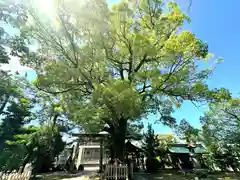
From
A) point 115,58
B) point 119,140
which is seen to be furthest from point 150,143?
point 115,58

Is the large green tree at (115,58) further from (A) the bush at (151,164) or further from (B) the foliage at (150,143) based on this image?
(A) the bush at (151,164)

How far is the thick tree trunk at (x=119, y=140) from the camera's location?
36.0ft

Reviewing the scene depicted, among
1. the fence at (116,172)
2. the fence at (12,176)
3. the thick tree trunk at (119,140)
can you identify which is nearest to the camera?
the fence at (12,176)

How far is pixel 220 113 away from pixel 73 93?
1555 centimetres

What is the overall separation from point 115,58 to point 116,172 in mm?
7409

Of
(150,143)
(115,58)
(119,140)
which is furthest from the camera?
(150,143)

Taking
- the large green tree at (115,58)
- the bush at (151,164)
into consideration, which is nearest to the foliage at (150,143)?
the bush at (151,164)

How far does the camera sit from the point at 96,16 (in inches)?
323

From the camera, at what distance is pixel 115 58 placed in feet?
37.6

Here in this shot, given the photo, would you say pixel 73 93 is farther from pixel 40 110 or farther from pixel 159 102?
pixel 40 110

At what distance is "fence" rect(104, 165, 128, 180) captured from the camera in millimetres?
9203

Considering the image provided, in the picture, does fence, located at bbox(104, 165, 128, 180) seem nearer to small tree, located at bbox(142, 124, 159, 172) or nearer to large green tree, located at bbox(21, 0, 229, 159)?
large green tree, located at bbox(21, 0, 229, 159)

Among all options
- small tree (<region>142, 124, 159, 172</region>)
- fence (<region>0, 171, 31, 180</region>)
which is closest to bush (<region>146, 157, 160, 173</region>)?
small tree (<region>142, 124, 159, 172</region>)

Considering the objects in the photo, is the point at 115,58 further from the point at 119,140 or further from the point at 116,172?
the point at 116,172
